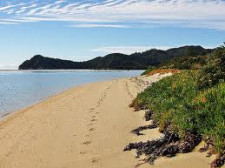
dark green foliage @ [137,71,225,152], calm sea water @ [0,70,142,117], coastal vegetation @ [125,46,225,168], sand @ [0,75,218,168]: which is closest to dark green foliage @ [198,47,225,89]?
coastal vegetation @ [125,46,225,168]

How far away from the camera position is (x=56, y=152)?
1065 centimetres

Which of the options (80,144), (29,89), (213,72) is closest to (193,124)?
(80,144)

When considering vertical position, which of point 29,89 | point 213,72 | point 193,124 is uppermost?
point 213,72

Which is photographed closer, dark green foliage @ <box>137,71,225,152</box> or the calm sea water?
dark green foliage @ <box>137,71,225,152</box>

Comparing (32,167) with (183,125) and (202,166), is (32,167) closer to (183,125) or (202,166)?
(183,125)

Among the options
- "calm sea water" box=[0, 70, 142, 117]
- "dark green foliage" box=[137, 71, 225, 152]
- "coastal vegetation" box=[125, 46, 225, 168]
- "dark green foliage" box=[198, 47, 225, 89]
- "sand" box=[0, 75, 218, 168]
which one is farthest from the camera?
"calm sea water" box=[0, 70, 142, 117]

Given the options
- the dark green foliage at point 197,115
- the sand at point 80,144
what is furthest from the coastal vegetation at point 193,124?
the sand at point 80,144

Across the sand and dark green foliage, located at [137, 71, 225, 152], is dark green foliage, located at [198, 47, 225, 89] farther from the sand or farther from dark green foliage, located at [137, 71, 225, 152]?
the sand

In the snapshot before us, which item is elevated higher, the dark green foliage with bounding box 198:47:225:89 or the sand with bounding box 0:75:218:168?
the dark green foliage with bounding box 198:47:225:89

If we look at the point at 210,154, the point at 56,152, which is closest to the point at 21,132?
the point at 56,152

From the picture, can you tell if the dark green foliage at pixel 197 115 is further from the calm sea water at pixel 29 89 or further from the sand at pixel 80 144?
the calm sea water at pixel 29 89

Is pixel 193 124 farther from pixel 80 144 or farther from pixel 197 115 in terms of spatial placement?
pixel 80 144

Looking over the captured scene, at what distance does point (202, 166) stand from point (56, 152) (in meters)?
4.31

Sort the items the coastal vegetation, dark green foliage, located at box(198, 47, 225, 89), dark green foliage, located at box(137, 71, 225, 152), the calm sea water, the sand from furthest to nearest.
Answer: the calm sea water
dark green foliage, located at box(198, 47, 225, 89)
the sand
dark green foliage, located at box(137, 71, 225, 152)
the coastal vegetation
